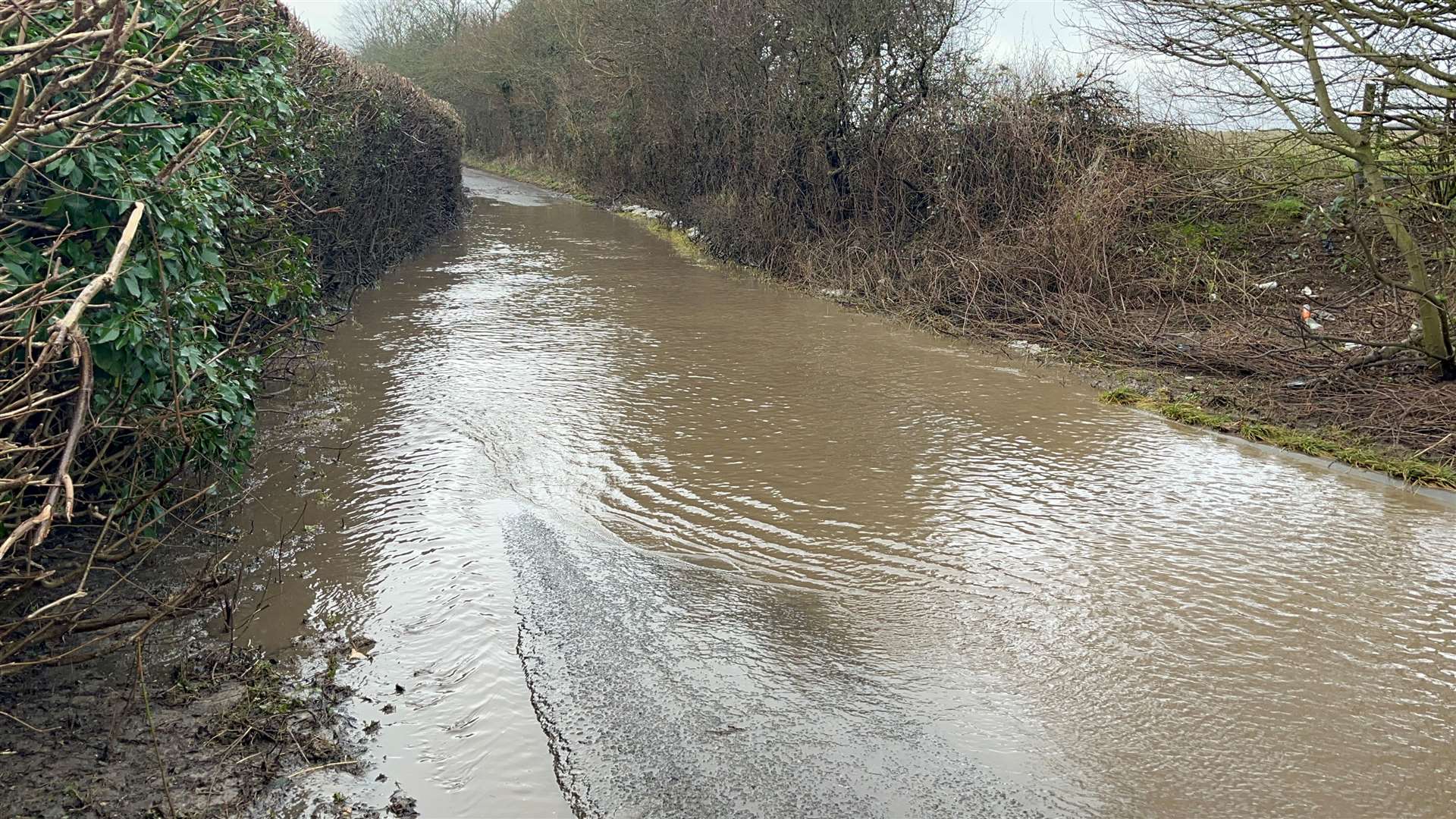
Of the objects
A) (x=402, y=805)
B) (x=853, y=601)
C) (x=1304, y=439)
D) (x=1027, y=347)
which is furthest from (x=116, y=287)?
(x=1027, y=347)

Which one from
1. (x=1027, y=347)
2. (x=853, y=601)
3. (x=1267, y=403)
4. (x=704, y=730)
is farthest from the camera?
(x=1027, y=347)

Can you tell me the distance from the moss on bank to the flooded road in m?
0.26

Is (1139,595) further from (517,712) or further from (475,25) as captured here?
(475,25)

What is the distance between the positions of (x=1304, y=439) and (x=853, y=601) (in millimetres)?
4722

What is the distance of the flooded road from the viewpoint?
393cm

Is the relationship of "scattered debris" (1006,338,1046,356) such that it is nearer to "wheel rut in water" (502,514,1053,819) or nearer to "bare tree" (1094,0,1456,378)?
"bare tree" (1094,0,1456,378)

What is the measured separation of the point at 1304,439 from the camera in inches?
311

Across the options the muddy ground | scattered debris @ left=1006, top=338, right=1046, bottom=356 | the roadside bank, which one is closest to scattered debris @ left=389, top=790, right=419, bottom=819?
the muddy ground

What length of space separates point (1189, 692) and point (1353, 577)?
1901 millimetres

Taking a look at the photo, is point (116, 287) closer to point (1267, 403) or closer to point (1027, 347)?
point (1267, 403)

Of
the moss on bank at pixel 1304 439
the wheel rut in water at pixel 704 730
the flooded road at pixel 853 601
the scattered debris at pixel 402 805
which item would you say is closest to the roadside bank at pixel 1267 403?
the moss on bank at pixel 1304 439

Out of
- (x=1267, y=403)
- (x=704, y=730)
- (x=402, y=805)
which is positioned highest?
(x=1267, y=403)

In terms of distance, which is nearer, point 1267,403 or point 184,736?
point 184,736

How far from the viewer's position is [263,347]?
284 inches
